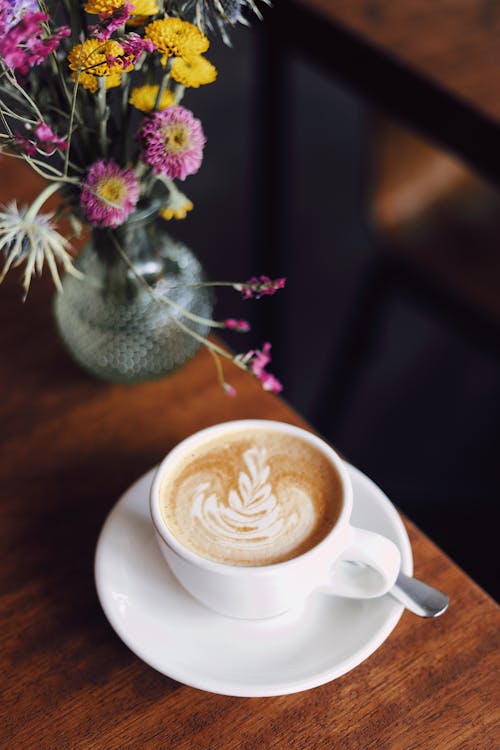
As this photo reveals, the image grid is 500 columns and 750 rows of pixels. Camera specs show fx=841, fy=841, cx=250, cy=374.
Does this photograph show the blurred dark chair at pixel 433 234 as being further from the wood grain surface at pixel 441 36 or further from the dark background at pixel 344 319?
the wood grain surface at pixel 441 36

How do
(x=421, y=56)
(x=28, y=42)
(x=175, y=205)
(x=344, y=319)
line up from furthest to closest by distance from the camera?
(x=344, y=319) < (x=421, y=56) < (x=175, y=205) < (x=28, y=42)

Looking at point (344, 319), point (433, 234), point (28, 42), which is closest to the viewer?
point (28, 42)

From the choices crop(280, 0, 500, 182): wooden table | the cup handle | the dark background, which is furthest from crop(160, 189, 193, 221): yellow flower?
the dark background

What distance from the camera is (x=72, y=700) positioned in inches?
19.7

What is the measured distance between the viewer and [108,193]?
507mm

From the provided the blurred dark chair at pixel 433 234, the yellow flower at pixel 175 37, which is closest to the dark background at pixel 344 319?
the blurred dark chair at pixel 433 234

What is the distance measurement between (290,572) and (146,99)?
0.96 feet

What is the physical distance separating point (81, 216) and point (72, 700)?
0.31 meters

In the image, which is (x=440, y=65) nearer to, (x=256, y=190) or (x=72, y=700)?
(x=256, y=190)

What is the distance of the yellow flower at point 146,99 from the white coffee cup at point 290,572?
21 cm

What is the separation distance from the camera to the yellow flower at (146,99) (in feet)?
1.66

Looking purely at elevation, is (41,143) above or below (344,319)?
above

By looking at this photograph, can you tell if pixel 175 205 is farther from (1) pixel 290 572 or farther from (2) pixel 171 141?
(1) pixel 290 572

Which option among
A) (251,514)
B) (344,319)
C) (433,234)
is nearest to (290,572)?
(251,514)
